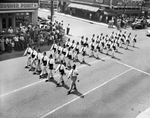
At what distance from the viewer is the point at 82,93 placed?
1293 cm

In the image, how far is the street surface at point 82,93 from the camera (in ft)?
35.5

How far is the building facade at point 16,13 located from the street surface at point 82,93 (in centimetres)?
937

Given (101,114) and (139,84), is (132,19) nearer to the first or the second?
(139,84)

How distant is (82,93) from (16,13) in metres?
17.7

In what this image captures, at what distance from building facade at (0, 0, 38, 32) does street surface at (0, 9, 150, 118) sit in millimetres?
9373

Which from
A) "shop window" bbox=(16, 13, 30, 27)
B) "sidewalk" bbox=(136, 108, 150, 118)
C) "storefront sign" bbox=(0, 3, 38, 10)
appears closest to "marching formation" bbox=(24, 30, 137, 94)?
"sidewalk" bbox=(136, 108, 150, 118)

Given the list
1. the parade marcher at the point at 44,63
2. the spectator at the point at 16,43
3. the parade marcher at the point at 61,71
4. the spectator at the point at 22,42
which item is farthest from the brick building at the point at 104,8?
the parade marcher at the point at 61,71

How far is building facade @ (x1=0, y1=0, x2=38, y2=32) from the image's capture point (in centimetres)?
2489

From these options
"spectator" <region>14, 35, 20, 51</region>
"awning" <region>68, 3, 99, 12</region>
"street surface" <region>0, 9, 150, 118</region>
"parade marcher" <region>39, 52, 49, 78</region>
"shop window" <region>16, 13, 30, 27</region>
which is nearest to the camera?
"street surface" <region>0, 9, 150, 118</region>

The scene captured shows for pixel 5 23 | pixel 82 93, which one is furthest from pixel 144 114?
pixel 5 23

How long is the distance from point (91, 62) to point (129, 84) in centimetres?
492

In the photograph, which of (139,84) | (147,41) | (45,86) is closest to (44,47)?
(45,86)

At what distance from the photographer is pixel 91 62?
1886 cm

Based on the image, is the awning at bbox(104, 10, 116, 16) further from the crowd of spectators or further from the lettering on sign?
the lettering on sign
